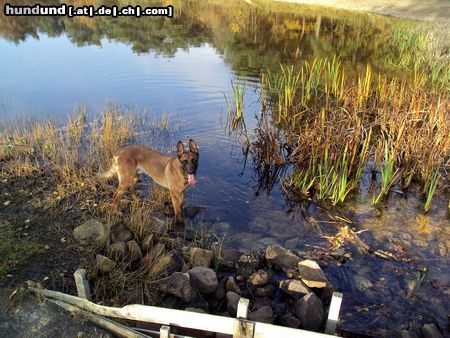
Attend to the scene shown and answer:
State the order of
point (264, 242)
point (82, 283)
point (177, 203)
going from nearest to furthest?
point (82, 283)
point (264, 242)
point (177, 203)

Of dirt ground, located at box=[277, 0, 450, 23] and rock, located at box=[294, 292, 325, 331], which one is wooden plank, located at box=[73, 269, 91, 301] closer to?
rock, located at box=[294, 292, 325, 331]

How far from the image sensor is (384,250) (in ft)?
20.4

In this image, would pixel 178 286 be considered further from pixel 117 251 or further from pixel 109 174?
pixel 109 174

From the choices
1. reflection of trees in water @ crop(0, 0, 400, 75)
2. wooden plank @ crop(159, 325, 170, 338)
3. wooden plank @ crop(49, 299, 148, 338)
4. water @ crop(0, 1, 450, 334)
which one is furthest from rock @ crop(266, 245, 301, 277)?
reflection of trees in water @ crop(0, 0, 400, 75)

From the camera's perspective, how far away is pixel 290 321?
447 centimetres

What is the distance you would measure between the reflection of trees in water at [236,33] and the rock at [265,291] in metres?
12.3

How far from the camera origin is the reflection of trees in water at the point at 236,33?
19.4 m

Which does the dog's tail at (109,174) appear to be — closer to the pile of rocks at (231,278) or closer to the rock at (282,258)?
the pile of rocks at (231,278)

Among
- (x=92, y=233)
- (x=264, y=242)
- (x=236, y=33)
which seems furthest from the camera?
(x=236, y=33)

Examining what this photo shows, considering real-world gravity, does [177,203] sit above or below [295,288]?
above

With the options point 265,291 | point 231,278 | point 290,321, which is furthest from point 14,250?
point 290,321

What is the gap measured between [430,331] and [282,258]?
81.4 inches

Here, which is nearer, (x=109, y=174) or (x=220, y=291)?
(x=220, y=291)

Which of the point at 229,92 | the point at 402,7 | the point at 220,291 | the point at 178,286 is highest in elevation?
the point at 402,7
